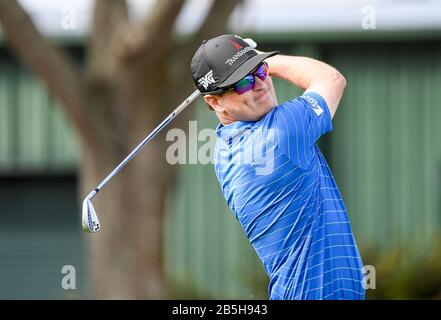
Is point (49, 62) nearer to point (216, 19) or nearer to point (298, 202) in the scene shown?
point (216, 19)

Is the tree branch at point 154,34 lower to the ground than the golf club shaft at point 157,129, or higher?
higher

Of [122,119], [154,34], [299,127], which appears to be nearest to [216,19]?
[154,34]

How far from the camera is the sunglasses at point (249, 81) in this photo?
11.0ft

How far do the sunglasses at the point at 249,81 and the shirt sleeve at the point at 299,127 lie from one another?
0.12m

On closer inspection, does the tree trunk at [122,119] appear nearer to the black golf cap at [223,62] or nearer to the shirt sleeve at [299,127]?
the black golf cap at [223,62]

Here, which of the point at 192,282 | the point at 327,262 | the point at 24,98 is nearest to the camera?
the point at 327,262

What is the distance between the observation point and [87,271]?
11.6 metres

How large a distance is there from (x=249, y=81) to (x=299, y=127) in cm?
23

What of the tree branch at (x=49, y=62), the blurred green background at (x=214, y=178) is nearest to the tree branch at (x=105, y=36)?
the tree branch at (x=49, y=62)

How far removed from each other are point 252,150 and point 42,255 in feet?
29.2

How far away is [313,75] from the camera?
364cm

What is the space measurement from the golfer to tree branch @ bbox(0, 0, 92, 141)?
4.76m
